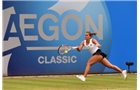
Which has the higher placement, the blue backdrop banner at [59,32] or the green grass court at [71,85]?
the blue backdrop banner at [59,32]

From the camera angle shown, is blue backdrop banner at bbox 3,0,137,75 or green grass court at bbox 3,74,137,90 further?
blue backdrop banner at bbox 3,0,137,75

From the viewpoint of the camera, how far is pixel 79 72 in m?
18.4

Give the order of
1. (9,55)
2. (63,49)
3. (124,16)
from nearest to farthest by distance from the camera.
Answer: (63,49), (9,55), (124,16)

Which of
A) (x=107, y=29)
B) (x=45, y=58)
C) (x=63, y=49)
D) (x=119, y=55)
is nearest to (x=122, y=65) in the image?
(x=119, y=55)

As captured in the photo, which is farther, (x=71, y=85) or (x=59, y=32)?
(x=59, y=32)

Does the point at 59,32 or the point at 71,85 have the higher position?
the point at 59,32

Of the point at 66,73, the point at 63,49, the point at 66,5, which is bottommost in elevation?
the point at 66,73

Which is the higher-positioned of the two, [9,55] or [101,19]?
[101,19]

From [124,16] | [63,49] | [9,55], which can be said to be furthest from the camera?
[124,16]

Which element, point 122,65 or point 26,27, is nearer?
point 26,27

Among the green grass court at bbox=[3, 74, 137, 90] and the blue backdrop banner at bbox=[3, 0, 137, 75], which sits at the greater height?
the blue backdrop banner at bbox=[3, 0, 137, 75]

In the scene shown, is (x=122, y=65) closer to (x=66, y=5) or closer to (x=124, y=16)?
(x=124, y=16)

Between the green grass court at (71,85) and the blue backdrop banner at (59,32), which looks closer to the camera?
the green grass court at (71,85)

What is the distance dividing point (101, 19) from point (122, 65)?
2.32 metres
